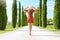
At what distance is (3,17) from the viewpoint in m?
30.1

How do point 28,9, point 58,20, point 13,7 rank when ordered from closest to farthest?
point 28,9 < point 58,20 < point 13,7

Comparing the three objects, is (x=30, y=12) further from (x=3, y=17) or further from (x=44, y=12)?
(x=44, y=12)

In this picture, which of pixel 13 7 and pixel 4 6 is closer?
pixel 4 6

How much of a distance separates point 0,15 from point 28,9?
13.8 metres

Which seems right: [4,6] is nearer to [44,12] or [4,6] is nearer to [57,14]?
[57,14]

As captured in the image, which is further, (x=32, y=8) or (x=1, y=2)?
(x=1, y=2)

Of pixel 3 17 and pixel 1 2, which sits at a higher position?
pixel 1 2

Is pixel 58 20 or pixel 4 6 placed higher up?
pixel 4 6

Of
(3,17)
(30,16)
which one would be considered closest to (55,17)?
(3,17)

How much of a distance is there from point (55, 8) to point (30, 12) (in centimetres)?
1403

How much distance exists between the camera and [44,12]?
46.2m

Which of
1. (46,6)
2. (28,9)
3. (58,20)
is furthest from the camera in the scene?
(46,6)

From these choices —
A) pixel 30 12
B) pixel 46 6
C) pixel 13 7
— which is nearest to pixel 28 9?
pixel 30 12

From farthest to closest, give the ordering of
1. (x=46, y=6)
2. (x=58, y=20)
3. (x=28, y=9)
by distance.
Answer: (x=46, y=6) < (x=58, y=20) < (x=28, y=9)
